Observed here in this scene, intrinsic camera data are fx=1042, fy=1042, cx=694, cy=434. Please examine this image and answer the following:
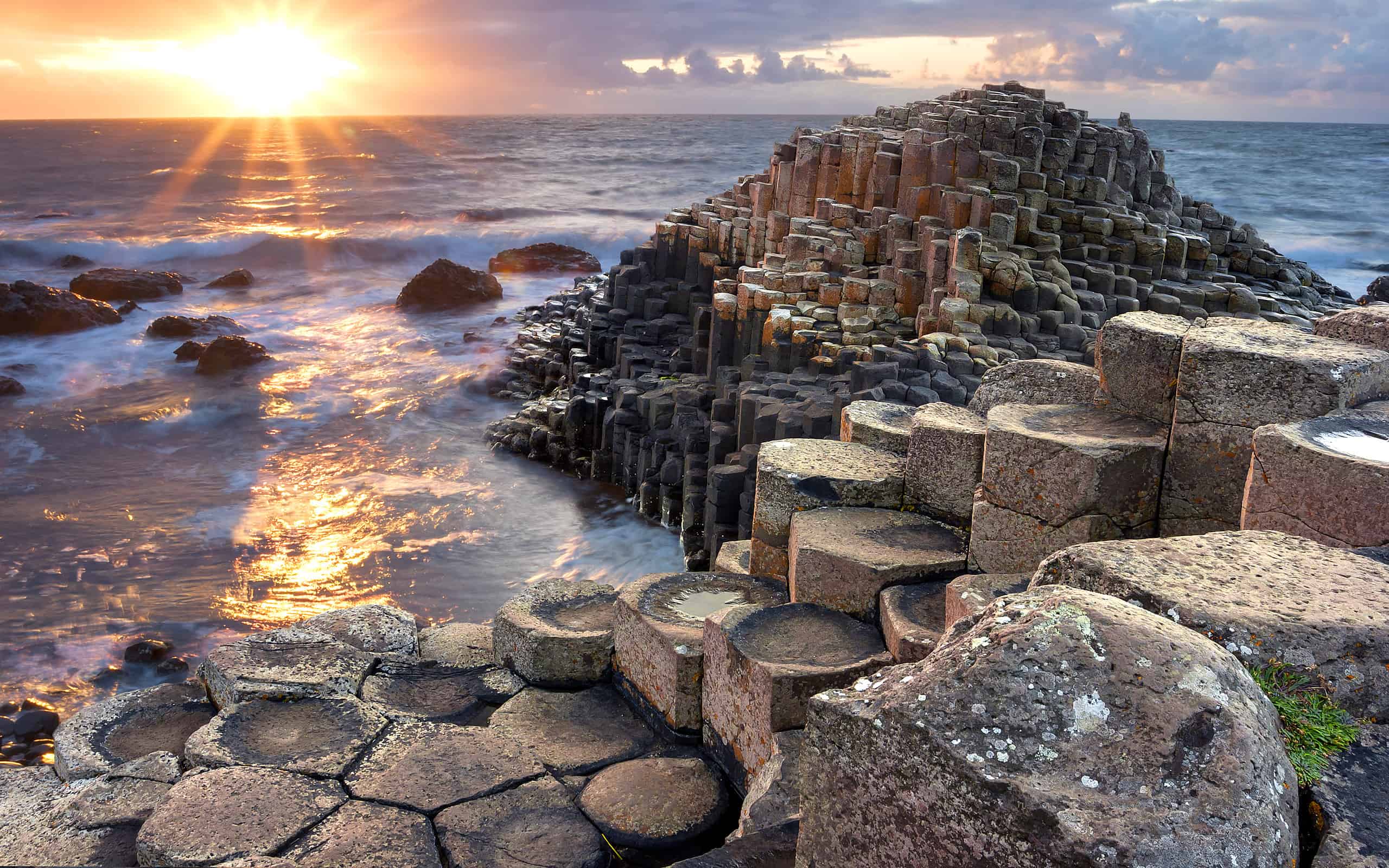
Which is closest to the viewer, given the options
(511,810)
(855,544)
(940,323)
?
(511,810)

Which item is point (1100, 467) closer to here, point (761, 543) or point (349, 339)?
point (761, 543)

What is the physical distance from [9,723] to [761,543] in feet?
15.8

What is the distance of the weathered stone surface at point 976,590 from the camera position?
367cm

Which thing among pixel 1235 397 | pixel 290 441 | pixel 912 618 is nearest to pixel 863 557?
pixel 912 618

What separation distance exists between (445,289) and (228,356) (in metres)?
6.11

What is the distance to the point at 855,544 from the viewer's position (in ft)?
15.0

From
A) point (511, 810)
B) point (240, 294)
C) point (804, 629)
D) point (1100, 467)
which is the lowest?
point (240, 294)

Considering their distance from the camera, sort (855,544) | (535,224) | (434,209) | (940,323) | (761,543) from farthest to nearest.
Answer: (434,209)
(535,224)
(940,323)
(761,543)
(855,544)

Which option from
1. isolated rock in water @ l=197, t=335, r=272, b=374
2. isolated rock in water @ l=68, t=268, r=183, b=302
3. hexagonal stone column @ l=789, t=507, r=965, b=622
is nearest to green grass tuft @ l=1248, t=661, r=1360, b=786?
hexagonal stone column @ l=789, t=507, r=965, b=622

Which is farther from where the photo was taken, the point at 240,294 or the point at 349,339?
the point at 240,294

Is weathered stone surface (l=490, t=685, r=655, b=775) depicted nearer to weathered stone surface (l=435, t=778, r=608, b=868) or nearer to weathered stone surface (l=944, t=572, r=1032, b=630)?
weathered stone surface (l=435, t=778, r=608, b=868)

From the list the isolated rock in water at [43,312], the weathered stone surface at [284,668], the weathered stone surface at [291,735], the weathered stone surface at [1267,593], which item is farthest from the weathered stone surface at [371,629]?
the isolated rock in water at [43,312]

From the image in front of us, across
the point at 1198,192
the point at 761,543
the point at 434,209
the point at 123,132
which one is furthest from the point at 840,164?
the point at 123,132

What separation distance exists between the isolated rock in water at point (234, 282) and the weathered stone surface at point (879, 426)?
25.1 meters
